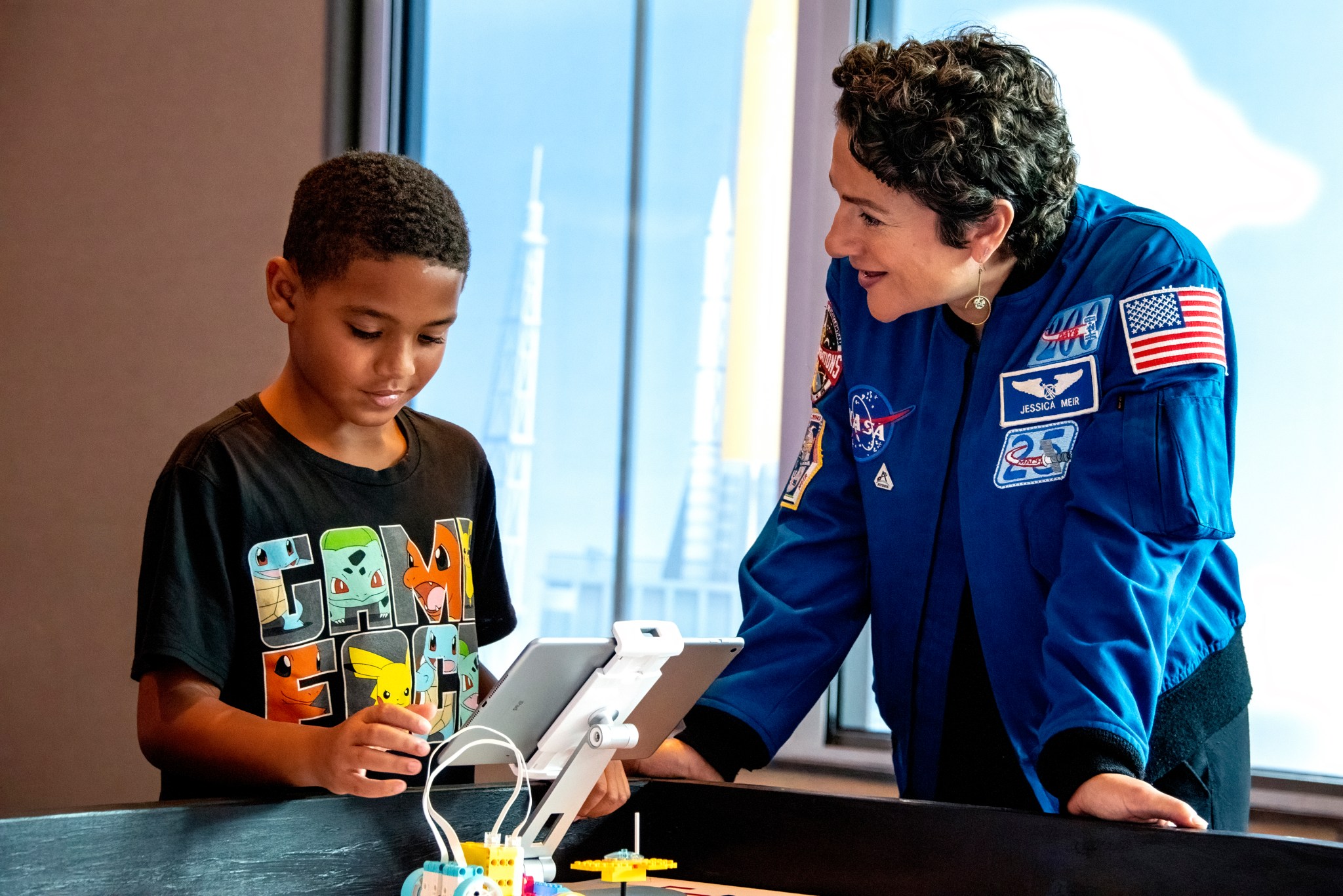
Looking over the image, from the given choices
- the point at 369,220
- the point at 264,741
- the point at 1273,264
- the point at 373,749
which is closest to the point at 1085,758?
the point at 373,749

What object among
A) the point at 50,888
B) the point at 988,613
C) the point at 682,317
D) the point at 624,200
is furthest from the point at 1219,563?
the point at 624,200

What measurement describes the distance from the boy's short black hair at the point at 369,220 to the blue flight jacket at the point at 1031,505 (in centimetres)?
48

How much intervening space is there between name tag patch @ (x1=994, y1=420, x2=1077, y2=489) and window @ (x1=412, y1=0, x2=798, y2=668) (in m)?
1.14

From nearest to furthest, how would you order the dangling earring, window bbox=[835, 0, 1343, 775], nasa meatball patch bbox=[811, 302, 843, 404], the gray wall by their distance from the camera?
the dangling earring, nasa meatball patch bbox=[811, 302, 843, 404], window bbox=[835, 0, 1343, 775], the gray wall

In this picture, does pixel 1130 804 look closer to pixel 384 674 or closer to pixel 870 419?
pixel 870 419

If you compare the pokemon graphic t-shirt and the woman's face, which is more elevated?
the woman's face

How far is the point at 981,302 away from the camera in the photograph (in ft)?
4.37

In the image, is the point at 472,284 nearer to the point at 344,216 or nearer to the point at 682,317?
the point at 682,317

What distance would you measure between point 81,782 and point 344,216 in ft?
7.47

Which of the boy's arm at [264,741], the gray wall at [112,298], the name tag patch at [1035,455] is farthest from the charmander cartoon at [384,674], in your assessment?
the gray wall at [112,298]

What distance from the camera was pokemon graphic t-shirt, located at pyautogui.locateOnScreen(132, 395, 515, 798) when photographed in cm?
117

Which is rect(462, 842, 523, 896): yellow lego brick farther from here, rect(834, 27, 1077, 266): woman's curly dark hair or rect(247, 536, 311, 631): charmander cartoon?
rect(834, 27, 1077, 266): woman's curly dark hair

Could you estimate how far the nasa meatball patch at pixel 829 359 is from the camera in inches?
57.8

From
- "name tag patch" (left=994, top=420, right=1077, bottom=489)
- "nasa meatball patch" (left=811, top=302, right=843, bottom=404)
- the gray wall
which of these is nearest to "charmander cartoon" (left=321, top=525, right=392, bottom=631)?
"nasa meatball patch" (left=811, top=302, right=843, bottom=404)
